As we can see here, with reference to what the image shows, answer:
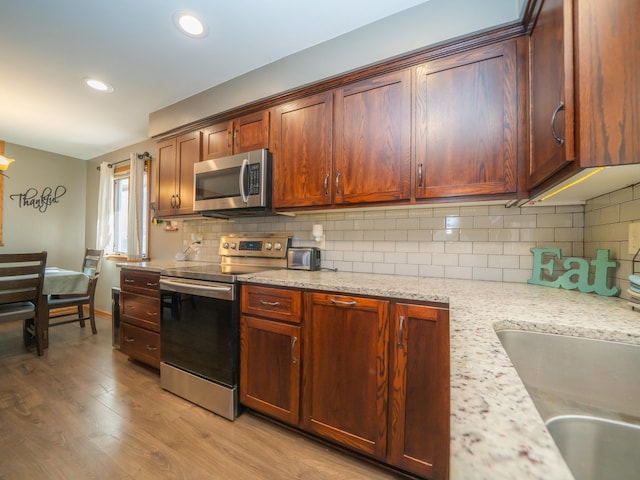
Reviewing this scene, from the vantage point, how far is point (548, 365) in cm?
81

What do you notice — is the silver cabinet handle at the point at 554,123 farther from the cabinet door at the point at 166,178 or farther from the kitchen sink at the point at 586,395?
the cabinet door at the point at 166,178

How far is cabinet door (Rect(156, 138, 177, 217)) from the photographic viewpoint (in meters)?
2.57

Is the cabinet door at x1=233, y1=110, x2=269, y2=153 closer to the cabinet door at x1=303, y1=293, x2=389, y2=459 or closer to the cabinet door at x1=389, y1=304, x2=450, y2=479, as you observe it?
the cabinet door at x1=303, y1=293, x2=389, y2=459

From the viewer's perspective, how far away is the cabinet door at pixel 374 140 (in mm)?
1556

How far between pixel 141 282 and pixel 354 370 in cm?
192

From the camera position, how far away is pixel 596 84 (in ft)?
2.54

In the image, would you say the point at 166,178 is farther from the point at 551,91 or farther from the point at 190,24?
the point at 551,91

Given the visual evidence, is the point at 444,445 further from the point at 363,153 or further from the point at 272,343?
the point at 363,153

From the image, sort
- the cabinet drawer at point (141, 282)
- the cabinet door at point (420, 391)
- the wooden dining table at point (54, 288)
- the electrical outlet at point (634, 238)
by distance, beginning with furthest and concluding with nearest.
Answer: the wooden dining table at point (54, 288), the cabinet drawer at point (141, 282), the cabinet door at point (420, 391), the electrical outlet at point (634, 238)

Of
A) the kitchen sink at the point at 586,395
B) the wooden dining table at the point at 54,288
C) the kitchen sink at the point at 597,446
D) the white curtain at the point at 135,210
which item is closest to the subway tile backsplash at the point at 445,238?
the kitchen sink at the point at 586,395

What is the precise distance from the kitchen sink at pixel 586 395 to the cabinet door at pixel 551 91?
0.57m

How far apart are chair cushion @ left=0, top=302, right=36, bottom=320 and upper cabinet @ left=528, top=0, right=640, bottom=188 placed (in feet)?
13.1

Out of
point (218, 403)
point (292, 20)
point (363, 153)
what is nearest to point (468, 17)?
point (363, 153)

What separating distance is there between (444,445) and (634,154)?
4.10ft
